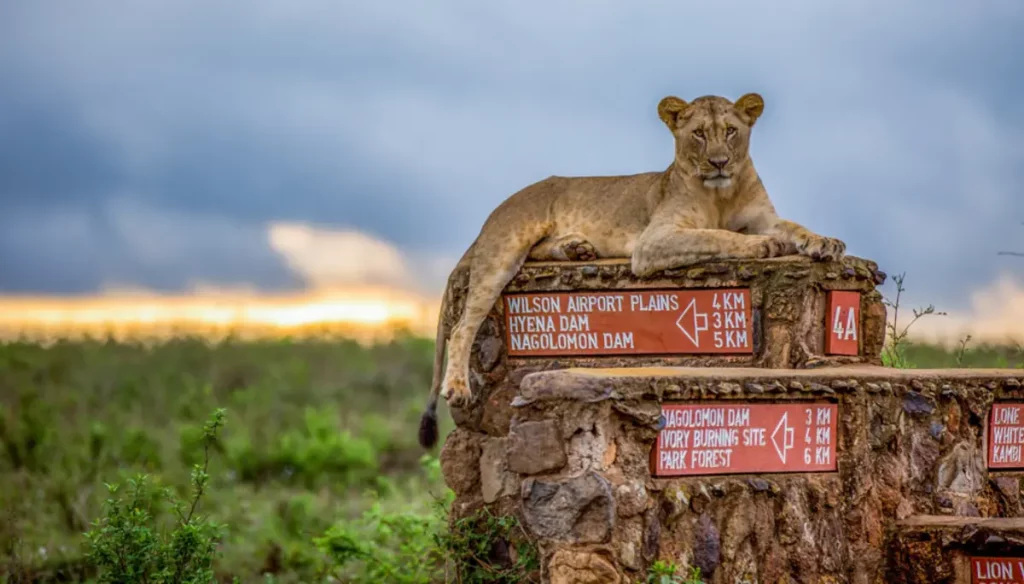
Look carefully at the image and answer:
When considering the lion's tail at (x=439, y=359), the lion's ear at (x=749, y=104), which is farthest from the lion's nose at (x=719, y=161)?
the lion's tail at (x=439, y=359)

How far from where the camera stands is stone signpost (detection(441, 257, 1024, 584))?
6.62m

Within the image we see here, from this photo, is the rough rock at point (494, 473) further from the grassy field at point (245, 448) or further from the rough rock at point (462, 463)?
the grassy field at point (245, 448)

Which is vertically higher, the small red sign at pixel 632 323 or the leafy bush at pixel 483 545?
the small red sign at pixel 632 323

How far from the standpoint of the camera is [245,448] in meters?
16.3

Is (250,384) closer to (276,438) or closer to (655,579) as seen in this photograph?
(276,438)

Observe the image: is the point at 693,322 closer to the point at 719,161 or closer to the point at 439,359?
the point at 719,161

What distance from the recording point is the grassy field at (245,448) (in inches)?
427

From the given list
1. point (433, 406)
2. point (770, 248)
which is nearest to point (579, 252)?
point (770, 248)

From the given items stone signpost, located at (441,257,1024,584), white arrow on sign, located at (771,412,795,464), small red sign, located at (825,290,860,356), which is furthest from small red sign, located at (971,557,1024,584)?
small red sign, located at (825,290,860,356)

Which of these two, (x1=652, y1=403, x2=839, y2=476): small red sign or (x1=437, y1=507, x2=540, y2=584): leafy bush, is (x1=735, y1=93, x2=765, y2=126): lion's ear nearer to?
(x1=652, y1=403, x2=839, y2=476): small red sign

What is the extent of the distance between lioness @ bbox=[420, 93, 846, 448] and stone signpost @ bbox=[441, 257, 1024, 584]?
0.40ft

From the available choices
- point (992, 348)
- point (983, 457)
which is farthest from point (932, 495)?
point (992, 348)

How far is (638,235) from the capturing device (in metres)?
8.73

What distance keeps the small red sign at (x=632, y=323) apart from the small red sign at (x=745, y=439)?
0.78 meters
